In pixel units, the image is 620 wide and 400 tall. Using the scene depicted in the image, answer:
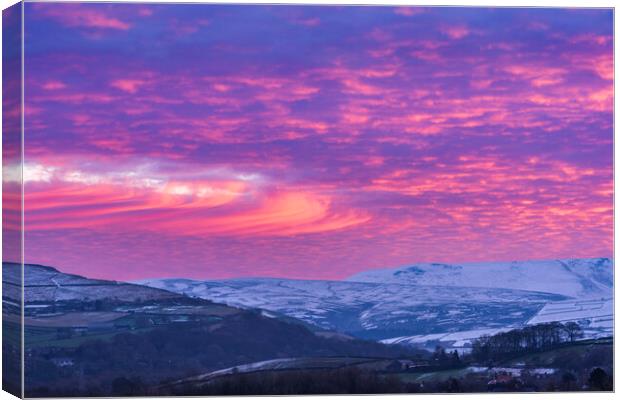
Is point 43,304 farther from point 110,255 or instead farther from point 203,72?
point 203,72

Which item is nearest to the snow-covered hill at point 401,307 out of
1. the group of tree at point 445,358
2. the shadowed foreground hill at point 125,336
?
the group of tree at point 445,358

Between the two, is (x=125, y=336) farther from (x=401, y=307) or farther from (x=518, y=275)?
(x=518, y=275)

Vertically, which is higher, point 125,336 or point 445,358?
point 125,336

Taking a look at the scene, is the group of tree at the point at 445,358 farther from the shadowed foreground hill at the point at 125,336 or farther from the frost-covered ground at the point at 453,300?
the shadowed foreground hill at the point at 125,336

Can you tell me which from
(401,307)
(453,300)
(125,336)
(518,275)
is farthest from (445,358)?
(125,336)

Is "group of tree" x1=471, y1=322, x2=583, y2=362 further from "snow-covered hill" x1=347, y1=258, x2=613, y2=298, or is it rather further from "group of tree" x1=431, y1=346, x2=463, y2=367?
"snow-covered hill" x1=347, y1=258, x2=613, y2=298
